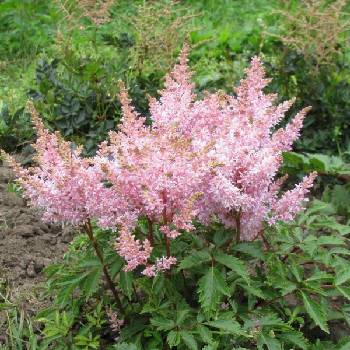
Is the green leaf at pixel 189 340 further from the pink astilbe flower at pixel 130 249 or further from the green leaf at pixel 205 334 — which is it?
the pink astilbe flower at pixel 130 249

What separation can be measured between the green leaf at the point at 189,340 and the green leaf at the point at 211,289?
0.11 m

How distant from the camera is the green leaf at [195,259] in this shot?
2.55 m

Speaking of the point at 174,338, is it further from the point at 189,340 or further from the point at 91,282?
the point at 91,282

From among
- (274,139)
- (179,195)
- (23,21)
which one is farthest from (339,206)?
(23,21)

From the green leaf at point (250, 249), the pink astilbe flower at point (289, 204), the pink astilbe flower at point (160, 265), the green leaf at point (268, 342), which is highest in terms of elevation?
the pink astilbe flower at point (289, 204)

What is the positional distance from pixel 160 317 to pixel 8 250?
1403 mm

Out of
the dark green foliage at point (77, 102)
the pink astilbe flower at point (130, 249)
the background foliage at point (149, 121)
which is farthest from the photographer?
the dark green foliage at point (77, 102)

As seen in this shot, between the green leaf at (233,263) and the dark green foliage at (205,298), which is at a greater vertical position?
the green leaf at (233,263)

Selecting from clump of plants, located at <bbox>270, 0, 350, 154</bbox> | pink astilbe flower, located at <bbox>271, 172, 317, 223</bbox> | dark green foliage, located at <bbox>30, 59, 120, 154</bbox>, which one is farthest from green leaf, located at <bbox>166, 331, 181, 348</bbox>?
clump of plants, located at <bbox>270, 0, 350, 154</bbox>

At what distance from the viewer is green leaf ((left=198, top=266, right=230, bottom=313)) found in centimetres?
247

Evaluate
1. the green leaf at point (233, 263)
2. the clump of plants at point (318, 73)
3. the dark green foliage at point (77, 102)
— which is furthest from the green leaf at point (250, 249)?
the clump of plants at point (318, 73)

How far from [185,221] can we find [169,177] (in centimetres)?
17

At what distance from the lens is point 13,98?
19.0ft

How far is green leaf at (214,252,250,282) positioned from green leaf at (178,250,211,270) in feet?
0.13
